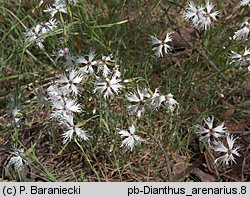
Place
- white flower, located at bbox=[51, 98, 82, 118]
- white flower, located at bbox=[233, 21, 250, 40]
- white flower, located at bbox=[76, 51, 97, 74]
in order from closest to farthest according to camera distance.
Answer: white flower, located at bbox=[51, 98, 82, 118] → white flower, located at bbox=[76, 51, 97, 74] → white flower, located at bbox=[233, 21, 250, 40]

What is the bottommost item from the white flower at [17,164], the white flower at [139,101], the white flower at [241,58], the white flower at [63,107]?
the white flower at [17,164]

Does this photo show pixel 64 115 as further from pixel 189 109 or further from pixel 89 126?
pixel 189 109

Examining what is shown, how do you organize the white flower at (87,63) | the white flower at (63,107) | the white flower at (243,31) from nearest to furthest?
the white flower at (63,107) → the white flower at (87,63) → the white flower at (243,31)

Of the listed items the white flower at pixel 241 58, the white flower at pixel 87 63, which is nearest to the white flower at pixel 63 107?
the white flower at pixel 87 63

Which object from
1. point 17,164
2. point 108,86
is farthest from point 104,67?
point 17,164

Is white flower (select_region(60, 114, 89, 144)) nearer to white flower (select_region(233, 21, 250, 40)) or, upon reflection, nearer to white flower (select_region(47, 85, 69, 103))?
white flower (select_region(47, 85, 69, 103))

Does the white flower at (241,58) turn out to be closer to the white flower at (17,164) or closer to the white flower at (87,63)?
the white flower at (87,63)

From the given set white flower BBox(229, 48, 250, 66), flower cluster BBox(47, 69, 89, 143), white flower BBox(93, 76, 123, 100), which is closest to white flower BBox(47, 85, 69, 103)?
flower cluster BBox(47, 69, 89, 143)

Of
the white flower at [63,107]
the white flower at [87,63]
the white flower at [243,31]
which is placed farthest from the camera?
the white flower at [243,31]
